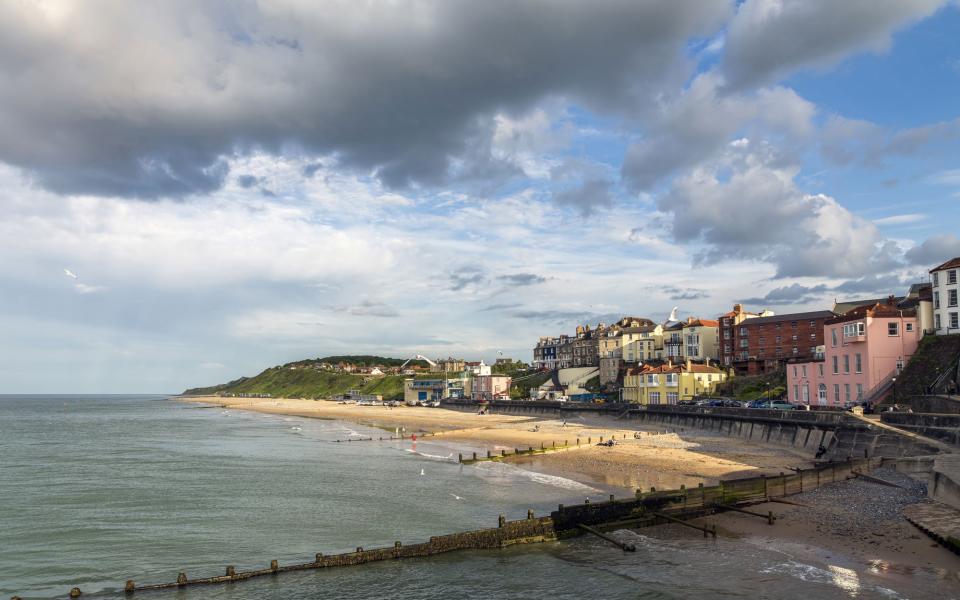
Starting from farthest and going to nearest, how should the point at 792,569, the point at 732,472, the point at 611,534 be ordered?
the point at 732,472, the point at 611,534, the point at 792,569

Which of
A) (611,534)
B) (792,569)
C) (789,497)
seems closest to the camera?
(792,569)

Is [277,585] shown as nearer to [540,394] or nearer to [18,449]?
[18,449]

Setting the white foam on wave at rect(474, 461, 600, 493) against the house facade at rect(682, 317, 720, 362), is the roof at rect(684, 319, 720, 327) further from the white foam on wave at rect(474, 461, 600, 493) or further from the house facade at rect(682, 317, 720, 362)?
the white foam on wave at rect(474, 461, 600, 493)

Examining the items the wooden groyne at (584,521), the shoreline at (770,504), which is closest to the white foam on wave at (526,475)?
the shoreline at (770,504)

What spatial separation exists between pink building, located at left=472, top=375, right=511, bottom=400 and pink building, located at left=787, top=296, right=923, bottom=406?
98.2 metres

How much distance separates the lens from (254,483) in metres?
47.6

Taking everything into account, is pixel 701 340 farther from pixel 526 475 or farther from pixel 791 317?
pixel 526 475

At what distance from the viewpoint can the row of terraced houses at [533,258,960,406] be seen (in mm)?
66438

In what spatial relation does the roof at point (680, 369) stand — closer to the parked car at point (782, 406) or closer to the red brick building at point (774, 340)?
the red brick building at point (774, 340)

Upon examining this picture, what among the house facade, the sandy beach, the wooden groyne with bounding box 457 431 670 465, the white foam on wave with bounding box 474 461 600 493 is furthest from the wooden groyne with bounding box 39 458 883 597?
the house facade

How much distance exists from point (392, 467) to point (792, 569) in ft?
122

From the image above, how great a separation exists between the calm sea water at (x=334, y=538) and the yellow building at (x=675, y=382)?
2207 inches

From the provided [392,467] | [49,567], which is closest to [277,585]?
[49,567]

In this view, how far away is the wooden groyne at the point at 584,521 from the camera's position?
25625mm
